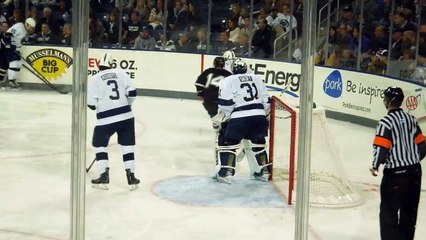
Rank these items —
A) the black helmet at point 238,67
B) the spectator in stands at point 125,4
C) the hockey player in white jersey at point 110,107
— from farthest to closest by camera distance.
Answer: the spectator in stands at point 125,4, the black helmet at point 238,67, the hockey player in white jersey at point 110,107

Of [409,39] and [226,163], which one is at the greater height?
[409,39]

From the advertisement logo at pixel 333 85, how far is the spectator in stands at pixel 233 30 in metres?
1.71

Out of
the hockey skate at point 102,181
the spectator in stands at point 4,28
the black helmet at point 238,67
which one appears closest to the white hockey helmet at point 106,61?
the hockey skate at point 102,181

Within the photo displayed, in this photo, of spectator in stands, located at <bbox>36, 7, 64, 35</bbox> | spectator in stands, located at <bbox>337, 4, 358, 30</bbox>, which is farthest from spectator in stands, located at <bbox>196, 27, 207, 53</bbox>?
spectator in stands, located at <bbox>337, 4, 358, 30</bbox>

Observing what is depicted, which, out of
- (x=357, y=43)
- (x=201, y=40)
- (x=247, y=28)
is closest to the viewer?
(x=357, y=43)

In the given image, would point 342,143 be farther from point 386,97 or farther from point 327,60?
point 386,97

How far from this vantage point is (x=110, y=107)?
4.55 m

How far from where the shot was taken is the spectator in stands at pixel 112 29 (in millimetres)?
7096

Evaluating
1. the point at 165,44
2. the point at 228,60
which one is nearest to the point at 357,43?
the point at 228,60

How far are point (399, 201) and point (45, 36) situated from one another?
445 cm

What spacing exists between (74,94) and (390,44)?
3217 mm

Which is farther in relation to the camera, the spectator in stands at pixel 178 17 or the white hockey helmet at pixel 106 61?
the spectator in stands at pixel 178 17

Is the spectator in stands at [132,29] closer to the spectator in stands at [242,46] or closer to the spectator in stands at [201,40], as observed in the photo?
the spectator in stands at [201,40]

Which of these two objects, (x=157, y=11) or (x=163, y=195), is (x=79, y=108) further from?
(x=157, y=11)
